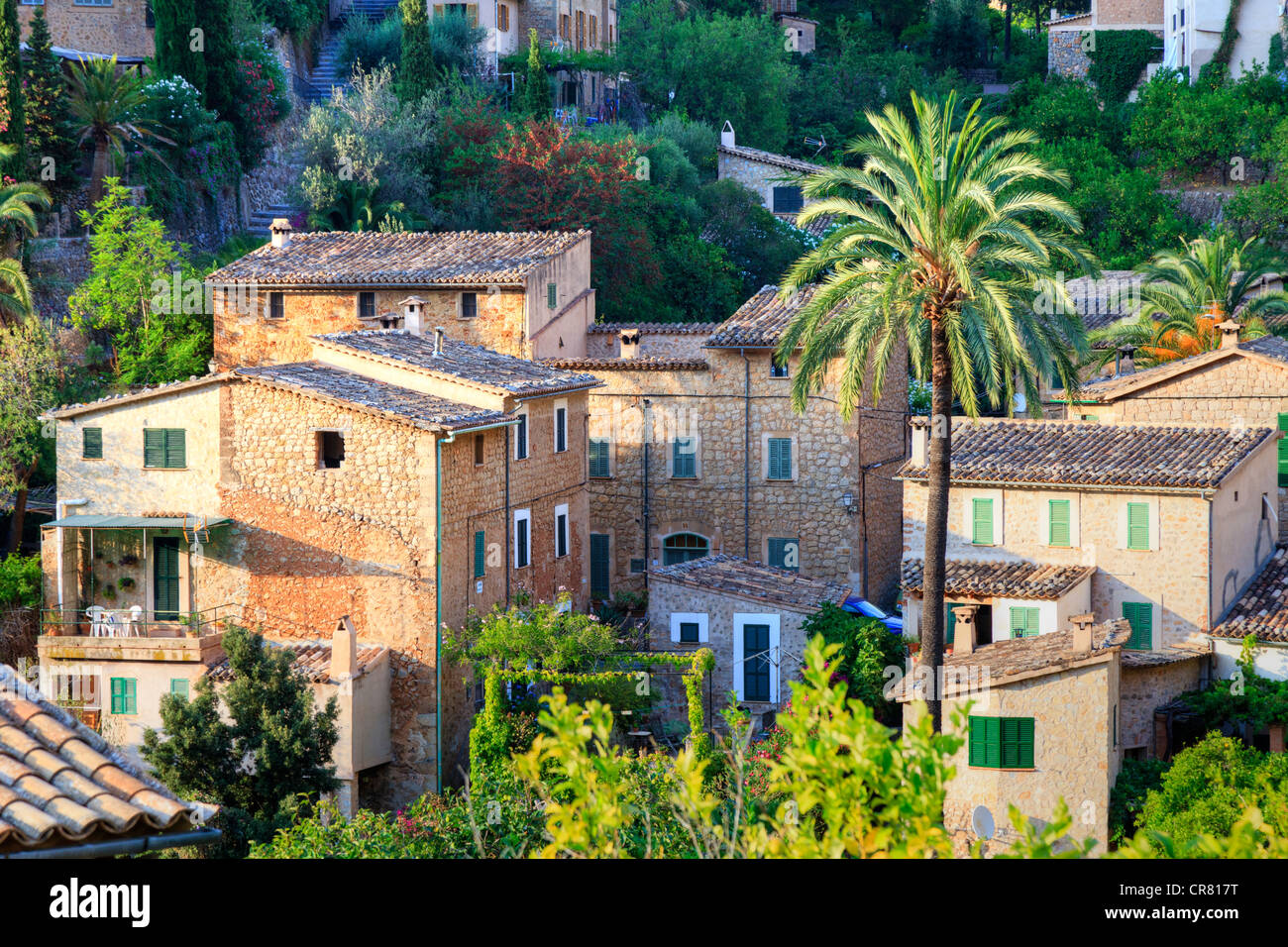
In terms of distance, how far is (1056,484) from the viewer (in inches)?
1128

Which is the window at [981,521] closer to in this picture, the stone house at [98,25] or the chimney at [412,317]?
the chimney at [412,317]

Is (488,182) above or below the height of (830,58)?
below

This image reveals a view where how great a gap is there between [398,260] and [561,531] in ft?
29.2

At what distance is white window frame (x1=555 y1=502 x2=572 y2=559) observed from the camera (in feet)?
102

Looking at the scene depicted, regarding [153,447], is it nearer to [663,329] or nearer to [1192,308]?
[663,329]

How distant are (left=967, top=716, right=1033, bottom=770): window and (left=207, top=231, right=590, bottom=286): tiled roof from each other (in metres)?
15.3

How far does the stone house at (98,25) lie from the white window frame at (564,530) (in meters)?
23.7

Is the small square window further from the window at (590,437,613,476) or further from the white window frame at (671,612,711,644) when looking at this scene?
the window at (590,437,613,476)

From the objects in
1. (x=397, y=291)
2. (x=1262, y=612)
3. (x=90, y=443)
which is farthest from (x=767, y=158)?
(x=90, y=443)

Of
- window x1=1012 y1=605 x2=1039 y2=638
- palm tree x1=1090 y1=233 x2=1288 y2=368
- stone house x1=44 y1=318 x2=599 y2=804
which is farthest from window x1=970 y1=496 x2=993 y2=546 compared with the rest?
palm tree x1=1090 y1=233 x2=1288 y2=368

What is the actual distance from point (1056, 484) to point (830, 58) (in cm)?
4231
